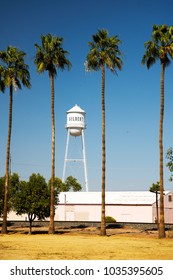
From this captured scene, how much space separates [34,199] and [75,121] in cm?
4544

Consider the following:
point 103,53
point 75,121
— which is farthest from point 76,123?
point 103,53

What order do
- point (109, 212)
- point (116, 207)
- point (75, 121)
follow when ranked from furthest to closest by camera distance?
point (75, 121) < point (109, 212) < point (116, 207)

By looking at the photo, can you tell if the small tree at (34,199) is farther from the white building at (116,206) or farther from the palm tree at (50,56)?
the white building at (116,206)

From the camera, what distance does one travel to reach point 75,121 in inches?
3381

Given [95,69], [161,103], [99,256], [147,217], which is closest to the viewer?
[99,256]

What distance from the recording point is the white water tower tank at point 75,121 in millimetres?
85875

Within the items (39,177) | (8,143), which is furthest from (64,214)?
(8,143)

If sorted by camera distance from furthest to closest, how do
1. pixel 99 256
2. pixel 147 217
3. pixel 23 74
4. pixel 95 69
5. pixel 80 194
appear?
pixel 80 194 < pixel 147 217 < pixel 23 74 < pixel 95 69 < pixel 99 256

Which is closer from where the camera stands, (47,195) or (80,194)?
(47,195)

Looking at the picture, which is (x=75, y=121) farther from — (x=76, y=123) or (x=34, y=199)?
(x=34, y=199)

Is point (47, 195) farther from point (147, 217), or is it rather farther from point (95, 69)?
point (147, 217)

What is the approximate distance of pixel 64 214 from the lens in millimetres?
72625

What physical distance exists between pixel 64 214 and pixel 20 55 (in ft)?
128

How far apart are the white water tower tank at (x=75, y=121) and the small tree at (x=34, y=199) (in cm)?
4378
